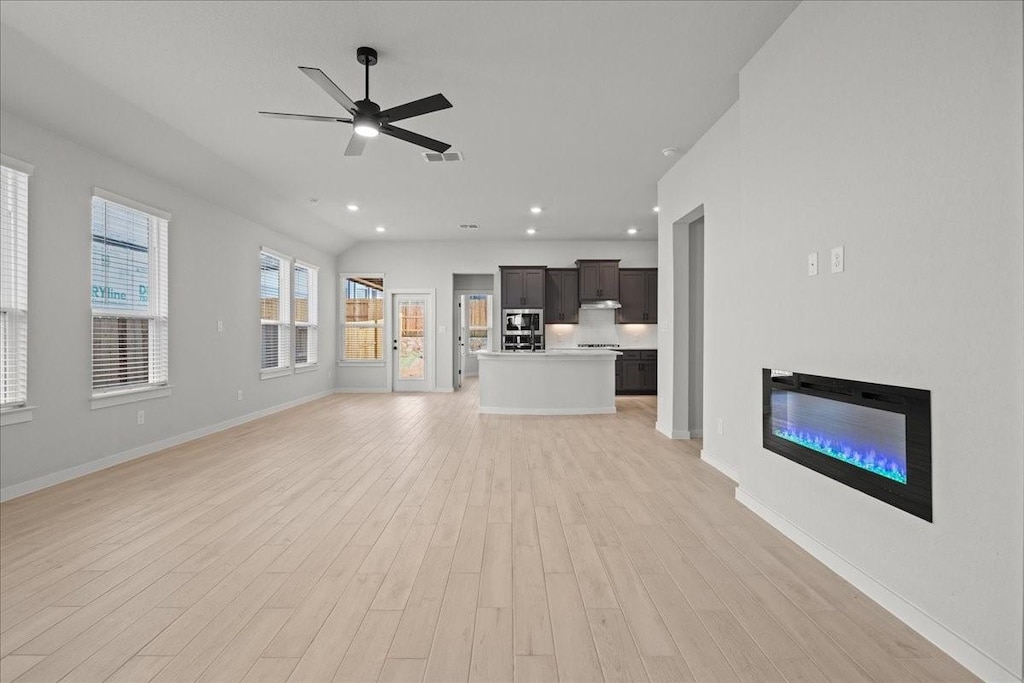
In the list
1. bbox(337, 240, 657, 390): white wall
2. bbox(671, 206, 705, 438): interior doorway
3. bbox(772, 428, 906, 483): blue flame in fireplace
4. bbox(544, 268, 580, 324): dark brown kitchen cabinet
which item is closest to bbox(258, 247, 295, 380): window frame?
bbox(337, 240, 657, 390): white wall

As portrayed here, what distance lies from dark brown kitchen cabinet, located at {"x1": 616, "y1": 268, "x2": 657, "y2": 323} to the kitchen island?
259cm

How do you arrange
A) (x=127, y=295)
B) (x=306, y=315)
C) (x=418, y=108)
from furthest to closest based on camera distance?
1. (x=306, y=315)
2. (x=127, y=295)
3. (x=418, y=108)

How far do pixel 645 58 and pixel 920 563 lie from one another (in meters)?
3.14

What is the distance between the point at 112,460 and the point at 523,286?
6.65 meters

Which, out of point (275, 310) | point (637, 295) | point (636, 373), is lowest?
point (636, 373)

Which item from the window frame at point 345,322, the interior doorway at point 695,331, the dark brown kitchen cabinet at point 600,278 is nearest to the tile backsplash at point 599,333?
the dark brown kitchen cabinet at point 600,278

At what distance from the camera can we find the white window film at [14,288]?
3.47 metres

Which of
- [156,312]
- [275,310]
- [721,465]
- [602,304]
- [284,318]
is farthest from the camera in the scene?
[602,304]

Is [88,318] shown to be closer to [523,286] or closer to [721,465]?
[721,465]

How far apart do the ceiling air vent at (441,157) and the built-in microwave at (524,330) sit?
4.48m

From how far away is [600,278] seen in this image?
30.6 feet

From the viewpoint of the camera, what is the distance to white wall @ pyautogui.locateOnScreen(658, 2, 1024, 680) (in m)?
1.57

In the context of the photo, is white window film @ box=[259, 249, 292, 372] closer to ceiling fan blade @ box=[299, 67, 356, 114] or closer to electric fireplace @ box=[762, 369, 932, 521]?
ceiling fan blade @ box=[299, 67, 356, 114]

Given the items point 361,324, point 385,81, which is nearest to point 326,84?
point 385,81
